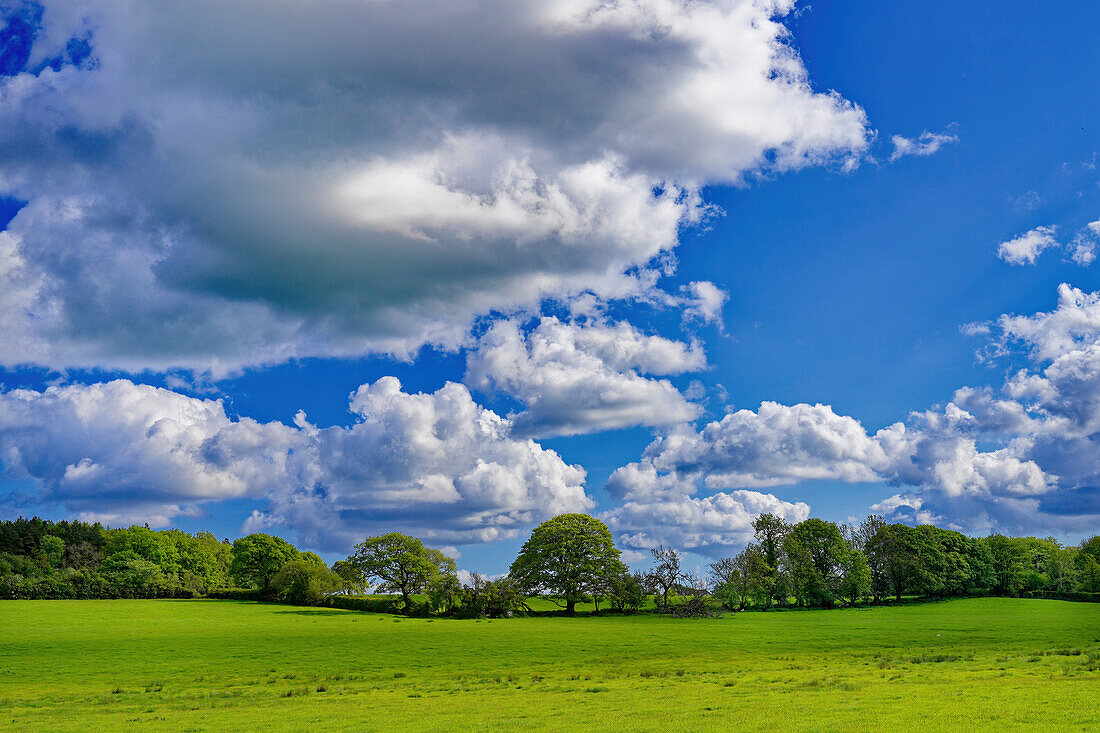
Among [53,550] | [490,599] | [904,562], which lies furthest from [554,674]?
[53,550]

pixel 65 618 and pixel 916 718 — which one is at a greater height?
pixel 916 718

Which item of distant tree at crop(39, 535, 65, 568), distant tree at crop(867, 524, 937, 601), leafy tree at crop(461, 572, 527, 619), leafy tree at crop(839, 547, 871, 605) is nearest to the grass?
leafy tree at crop(461, 572, 527, 619)

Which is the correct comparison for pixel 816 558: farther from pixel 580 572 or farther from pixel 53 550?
pixel 53 550

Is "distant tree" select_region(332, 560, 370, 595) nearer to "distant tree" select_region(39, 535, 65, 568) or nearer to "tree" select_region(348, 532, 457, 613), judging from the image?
"tree" select_region(348, 532, 457, 613)

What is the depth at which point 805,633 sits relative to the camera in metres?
61.8

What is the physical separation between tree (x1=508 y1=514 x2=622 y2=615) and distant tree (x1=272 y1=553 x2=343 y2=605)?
31.4 metres

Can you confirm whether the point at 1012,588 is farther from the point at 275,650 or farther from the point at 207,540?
the point at 207,540

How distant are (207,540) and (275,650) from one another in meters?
147

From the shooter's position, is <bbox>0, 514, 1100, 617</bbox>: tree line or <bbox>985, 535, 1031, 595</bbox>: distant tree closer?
<bbox>0, 514, 1100, 617</bbox>: tree line

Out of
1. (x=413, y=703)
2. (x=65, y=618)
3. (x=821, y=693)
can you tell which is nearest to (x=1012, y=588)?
(x=821, y=693)

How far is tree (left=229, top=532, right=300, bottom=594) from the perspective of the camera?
127375 millimetres

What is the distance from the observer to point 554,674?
130 ft

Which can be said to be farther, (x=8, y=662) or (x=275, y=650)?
(x=275, y=650)

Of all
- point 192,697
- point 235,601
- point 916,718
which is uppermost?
point 916,718
